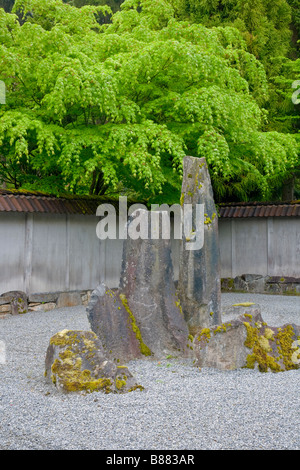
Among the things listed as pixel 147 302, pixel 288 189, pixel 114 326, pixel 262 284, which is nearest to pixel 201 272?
pixel 147 302

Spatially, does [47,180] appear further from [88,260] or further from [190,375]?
[190,375]

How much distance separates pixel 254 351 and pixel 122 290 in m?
1.95

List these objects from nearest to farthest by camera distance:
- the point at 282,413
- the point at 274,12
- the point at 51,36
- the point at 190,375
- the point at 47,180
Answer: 1. the point at 282,413
2. the point at 190,375
3. the point at 51,36
4. the point at 47,180
5. the point at 274,12

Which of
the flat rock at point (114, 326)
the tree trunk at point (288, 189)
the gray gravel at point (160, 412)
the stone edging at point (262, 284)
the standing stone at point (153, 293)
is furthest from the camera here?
the tree trunk at point (288, 189)

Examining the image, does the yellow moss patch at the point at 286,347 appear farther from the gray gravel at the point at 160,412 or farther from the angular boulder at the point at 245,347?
the gray gravel at the point at 160,412

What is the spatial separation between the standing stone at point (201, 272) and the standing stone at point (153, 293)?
0.26 meters

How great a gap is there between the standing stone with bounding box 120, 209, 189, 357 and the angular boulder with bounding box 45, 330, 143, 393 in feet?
4.38

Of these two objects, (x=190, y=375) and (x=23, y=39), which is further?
(x=23, y=39)

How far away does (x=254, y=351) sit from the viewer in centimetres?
585

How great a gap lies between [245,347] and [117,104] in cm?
618

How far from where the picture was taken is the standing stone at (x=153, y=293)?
641cm

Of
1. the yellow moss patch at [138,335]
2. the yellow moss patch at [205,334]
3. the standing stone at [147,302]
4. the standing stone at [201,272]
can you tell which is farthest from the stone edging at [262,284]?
the yellow moss patch at [205,334]

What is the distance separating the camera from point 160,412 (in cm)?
435

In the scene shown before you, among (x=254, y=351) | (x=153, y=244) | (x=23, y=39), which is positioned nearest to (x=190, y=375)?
(x=254, y=351)
